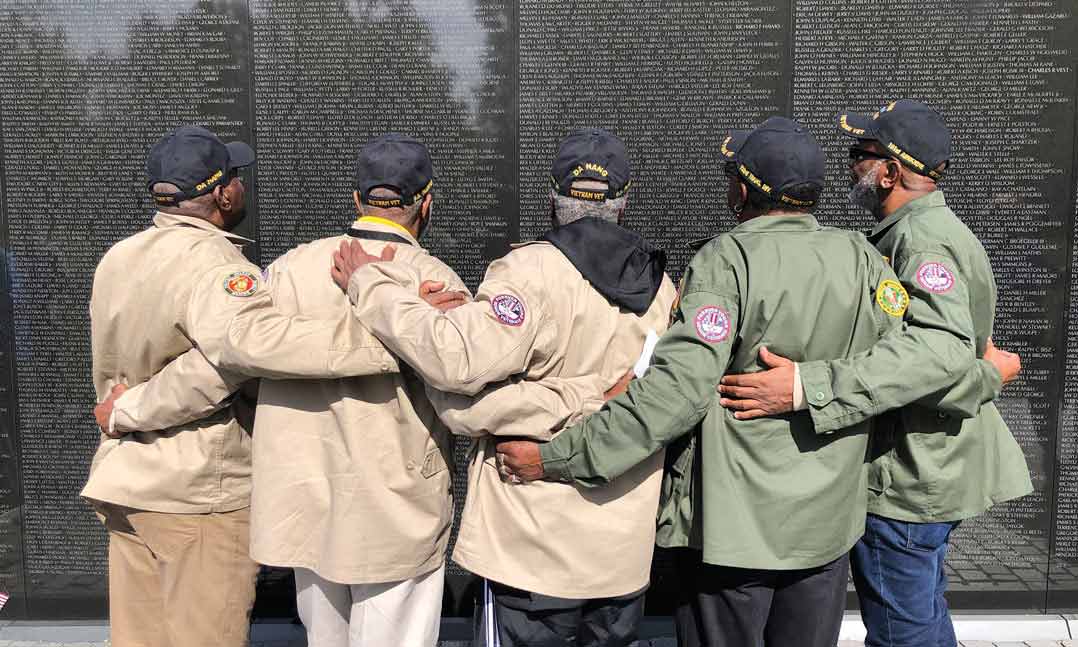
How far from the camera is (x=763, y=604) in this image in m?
2.38

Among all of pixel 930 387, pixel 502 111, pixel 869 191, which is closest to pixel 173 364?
pixel 502 111

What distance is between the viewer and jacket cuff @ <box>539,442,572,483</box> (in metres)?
2.24

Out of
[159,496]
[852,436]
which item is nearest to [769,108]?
[852,436]

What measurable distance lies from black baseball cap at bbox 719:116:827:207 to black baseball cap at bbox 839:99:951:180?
1.76 ft

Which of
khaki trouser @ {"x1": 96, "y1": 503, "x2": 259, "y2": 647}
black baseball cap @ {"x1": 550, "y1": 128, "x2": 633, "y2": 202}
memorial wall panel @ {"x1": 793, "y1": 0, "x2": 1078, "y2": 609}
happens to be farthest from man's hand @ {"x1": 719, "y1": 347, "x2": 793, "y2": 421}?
memorial wall panel @ {"x1": 793, "y1": 0, "x2": 1078, "y2": 609}

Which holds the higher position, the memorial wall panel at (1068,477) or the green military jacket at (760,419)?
the green military jacket at (760,419)

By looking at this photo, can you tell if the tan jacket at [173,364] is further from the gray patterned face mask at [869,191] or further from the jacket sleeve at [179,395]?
the gray patterned face mask at [869,191]

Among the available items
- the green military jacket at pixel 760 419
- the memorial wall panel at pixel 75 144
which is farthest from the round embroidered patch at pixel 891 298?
the memorial wall panel at pixel 75 144

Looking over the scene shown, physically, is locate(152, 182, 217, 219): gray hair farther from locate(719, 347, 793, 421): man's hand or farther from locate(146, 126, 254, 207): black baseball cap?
locate(719, 347, 793, 421): man's hand

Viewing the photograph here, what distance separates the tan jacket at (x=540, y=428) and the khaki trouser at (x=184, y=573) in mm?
852

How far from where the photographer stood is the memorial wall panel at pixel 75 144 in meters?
3.99

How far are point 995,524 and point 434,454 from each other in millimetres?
3300

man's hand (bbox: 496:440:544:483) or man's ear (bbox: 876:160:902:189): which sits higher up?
man's ear (bbox: 876:160:902:189)

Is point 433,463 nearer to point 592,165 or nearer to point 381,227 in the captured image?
point 381,227
